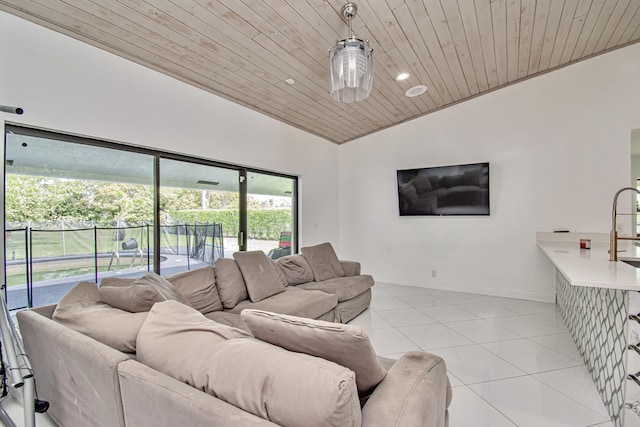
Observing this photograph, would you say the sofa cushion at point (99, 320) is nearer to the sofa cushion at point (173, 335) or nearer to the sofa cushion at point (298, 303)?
the sofa cushion at point (173, 335)

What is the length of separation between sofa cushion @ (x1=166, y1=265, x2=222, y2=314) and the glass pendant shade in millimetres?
2022

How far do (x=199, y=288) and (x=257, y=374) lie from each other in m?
1.97

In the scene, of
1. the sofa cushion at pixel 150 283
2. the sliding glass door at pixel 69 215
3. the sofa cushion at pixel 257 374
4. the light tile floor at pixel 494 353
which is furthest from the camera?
the sliding glass door at pixel 69 215

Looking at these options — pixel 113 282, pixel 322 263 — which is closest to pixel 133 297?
pixel 113 282

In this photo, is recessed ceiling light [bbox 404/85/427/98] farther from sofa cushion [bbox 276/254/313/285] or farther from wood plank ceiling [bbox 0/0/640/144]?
sofa cushion [bbox 276/254/313/285]

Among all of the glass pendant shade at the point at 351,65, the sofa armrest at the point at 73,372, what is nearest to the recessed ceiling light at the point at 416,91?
the glass pendant shade at the point at 351,65

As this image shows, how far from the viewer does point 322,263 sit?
4117mm

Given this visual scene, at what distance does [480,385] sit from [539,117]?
153 inches

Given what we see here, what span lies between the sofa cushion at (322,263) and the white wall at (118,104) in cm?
144

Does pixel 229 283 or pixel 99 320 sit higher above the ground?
pixel 99 320

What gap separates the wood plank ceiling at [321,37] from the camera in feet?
7.47

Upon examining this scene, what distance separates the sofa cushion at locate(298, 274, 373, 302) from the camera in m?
3.45

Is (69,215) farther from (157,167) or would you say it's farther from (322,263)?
(322,263)

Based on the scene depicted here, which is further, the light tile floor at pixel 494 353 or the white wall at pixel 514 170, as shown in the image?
the white wall at pixel 514 170
